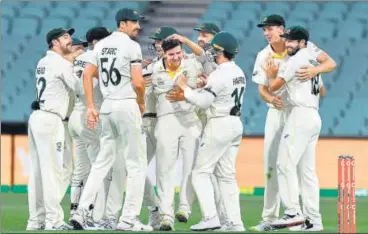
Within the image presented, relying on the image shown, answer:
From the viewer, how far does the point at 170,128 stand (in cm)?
1262

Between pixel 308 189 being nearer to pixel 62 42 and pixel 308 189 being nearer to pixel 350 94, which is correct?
pixel 62 42

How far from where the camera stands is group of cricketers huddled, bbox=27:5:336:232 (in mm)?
12062

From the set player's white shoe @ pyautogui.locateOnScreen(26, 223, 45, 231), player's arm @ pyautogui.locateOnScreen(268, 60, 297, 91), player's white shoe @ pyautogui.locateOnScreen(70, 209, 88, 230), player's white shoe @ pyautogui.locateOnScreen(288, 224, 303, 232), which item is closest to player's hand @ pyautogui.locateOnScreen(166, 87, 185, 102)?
player's arm @ pyautogui.locateOnScreen(268, 60, 297, 91)

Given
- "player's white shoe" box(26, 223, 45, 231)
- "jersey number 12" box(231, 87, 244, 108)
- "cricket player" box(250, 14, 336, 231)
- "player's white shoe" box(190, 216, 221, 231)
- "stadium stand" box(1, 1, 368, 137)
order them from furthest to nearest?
1. "stadium stand" box(1, 1, 368, 137)
2. "cricket player" box(250, 14, 336, 231)
3. "player's white shoe" box(26, 223, 45, 231)
4. "jersey number 12" box(231, 87, 244, 108)
5. "player's white shoe" box(190, 216, 221, 231)

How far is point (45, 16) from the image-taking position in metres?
24.1

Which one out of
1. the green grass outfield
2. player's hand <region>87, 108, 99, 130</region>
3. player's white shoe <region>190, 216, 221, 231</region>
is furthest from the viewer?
the green grass outfield

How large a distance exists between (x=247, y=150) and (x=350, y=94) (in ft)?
10.7

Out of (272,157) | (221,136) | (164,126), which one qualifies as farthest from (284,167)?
(164,126)

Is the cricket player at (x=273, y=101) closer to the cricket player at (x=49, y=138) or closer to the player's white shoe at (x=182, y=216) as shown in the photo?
the player's white shoe at (x=182, y=216)

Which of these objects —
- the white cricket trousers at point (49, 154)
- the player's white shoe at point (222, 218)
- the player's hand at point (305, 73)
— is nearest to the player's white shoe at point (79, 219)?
the white cricket trousers at point (49, 154)

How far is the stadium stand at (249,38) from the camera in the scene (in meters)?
20.3

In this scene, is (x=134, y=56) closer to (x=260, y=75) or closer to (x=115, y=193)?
(x=115, y=193)

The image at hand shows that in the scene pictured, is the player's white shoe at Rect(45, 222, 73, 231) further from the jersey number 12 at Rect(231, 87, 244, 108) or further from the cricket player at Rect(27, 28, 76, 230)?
the jersey number 12 at Rect(231, 87, 244, 108)

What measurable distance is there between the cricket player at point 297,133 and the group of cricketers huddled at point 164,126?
1cm
